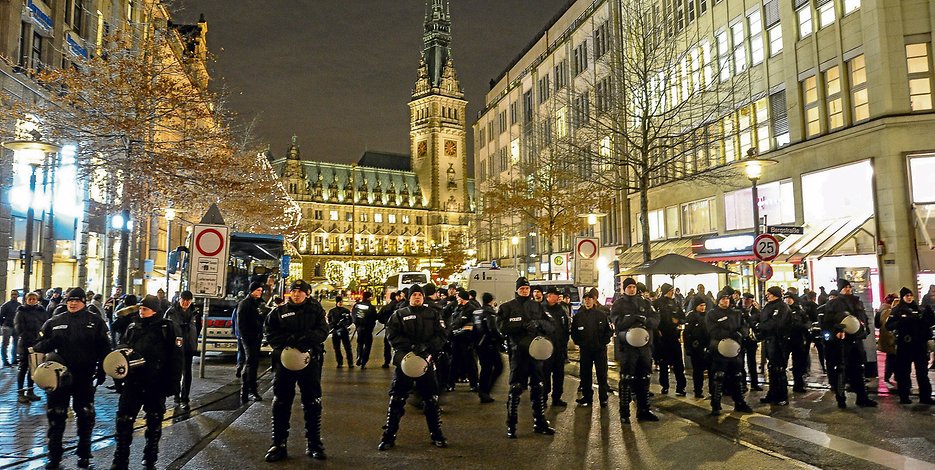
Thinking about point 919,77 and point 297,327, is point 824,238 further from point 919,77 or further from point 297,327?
point 297,327

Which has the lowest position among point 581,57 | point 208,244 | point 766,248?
point 766,248

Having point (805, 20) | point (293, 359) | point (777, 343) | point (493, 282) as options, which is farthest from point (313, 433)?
point (805, 20)

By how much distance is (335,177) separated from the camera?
5876 inches

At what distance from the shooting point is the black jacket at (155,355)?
7180 millimetres

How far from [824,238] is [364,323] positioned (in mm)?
17336

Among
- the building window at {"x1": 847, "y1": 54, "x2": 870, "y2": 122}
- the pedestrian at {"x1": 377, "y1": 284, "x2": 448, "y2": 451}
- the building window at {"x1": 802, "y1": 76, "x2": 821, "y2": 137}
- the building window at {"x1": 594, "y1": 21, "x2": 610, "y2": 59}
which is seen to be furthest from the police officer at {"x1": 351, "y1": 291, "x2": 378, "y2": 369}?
the building window at {"x1": 594, "y1": 21, "x2": 610, "y2": 59}

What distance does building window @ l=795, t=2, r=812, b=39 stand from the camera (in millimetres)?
25233

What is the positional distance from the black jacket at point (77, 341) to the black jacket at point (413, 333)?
3.58 metres

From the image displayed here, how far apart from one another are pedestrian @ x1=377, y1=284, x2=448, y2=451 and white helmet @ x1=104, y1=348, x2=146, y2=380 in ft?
9.59

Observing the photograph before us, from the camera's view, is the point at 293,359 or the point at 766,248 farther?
the point at 766,248

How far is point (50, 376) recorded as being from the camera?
280 inches

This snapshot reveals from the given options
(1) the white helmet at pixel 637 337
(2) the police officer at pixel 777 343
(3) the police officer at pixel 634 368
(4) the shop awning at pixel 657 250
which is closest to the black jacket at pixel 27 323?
(3) the police officer at pixel 634 368

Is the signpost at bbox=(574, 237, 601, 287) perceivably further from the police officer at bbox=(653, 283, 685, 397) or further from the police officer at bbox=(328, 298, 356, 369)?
the police officer at bbox=(328, 298, 356, 369)

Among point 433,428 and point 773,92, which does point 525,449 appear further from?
point 773,92
